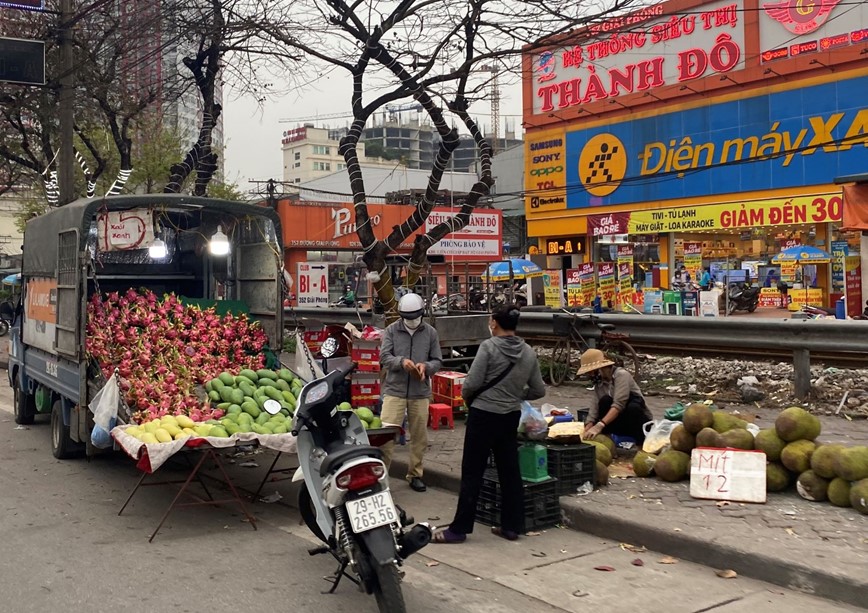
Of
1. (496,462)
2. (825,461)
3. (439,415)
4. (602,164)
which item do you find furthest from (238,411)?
(602,164)

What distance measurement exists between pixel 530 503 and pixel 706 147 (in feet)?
97.8

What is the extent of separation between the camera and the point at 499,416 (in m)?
6.13

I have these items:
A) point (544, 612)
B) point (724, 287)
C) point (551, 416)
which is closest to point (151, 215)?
point (551, 416)

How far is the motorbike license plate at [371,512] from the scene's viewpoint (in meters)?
4.68

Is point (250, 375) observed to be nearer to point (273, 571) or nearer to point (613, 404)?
point (273, 571)

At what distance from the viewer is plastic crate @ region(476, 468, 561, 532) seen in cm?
650

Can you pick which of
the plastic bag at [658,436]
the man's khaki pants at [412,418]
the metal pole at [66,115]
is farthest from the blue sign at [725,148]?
the man's khaki pants at [412,418]

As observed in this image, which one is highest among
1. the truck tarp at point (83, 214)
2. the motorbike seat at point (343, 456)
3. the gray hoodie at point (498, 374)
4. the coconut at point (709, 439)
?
the truck tarp at point (83, 214)

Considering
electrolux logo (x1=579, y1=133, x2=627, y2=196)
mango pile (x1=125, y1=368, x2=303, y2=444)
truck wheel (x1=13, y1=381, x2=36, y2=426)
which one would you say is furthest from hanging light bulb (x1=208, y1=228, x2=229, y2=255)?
electrolux logo (x1=579, y1=133, x2=627, y2=196)

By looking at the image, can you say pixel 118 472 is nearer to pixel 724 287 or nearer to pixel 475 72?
pixel 475 72

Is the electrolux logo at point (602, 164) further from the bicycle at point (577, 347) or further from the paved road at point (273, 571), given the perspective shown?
the paved road at point (273, 571)

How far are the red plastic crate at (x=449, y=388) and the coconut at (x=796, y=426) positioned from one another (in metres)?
4.47

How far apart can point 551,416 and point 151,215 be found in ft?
15.0

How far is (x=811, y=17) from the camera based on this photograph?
1201 inches
